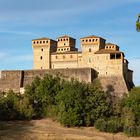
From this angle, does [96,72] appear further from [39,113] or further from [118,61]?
[39,113]

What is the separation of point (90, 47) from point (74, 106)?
1668 cm

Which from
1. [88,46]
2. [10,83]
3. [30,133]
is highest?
[88,46]

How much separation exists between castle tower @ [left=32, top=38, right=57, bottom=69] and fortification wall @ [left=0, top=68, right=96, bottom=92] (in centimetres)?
673

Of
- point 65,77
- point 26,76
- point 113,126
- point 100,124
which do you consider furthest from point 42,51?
point 113,126

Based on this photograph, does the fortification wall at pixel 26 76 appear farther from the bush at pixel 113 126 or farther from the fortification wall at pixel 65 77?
the bush at pixel 113 126

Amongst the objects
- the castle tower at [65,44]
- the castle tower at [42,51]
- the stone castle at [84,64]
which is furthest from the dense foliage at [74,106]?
the castle tower at [65,44]

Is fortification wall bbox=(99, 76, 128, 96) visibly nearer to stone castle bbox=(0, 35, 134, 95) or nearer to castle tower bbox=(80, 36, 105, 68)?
stone castle bbox=(0, 35, 134, 95)

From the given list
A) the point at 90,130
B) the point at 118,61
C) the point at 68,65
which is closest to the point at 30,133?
the point at 90,130

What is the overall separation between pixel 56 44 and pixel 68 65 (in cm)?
568

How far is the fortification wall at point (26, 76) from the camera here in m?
59.7

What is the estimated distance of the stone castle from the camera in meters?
60.0

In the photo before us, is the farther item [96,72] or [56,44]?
[56,44]

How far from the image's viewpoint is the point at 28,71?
205 feet

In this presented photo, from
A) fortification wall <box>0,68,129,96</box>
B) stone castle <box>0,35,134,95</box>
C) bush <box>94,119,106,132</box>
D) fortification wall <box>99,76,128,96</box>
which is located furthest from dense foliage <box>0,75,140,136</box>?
stone castle <box>0,35,134,95</box>
